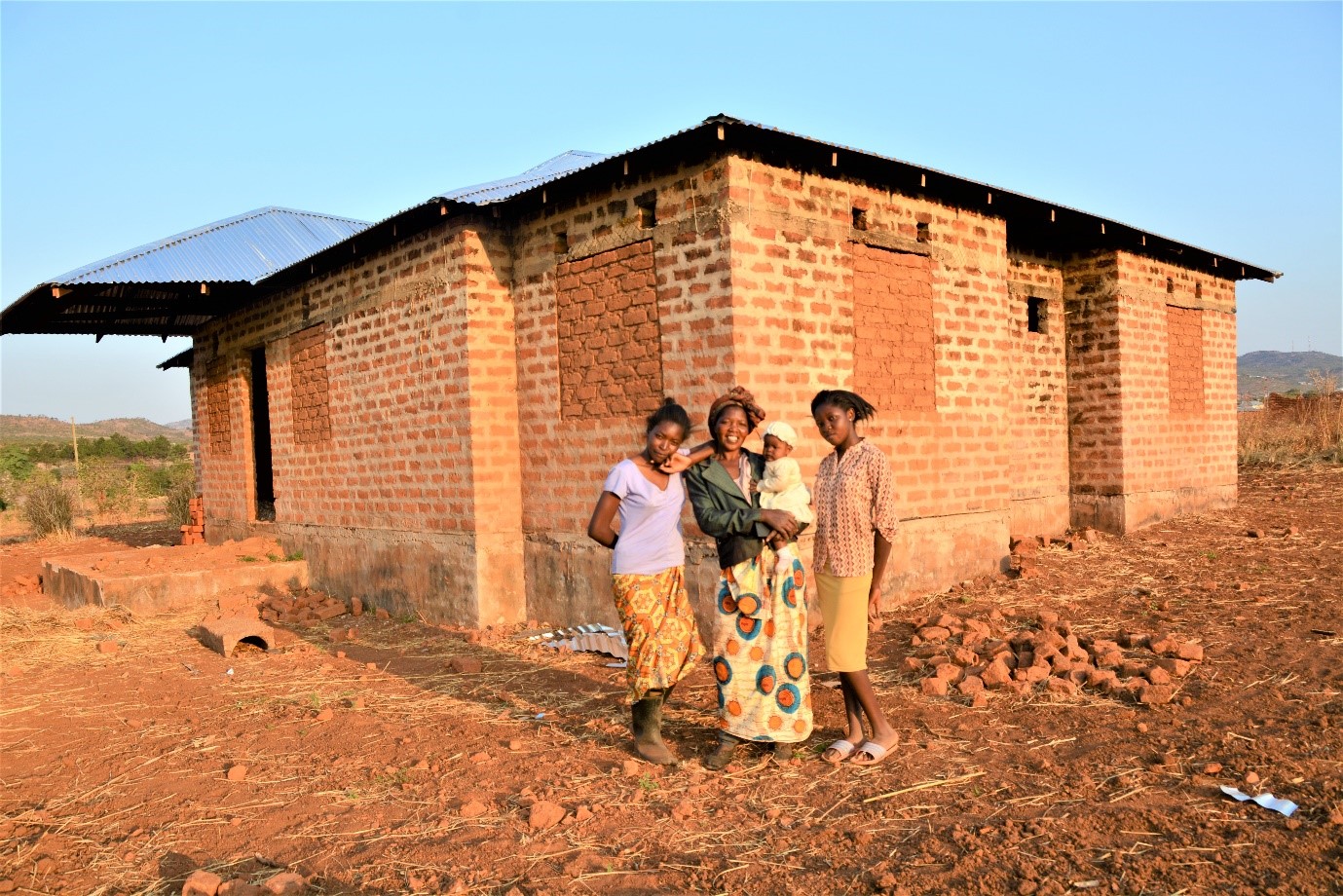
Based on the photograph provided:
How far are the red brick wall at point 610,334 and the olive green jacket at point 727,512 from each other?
268 centimetres

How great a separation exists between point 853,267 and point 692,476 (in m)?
3.74

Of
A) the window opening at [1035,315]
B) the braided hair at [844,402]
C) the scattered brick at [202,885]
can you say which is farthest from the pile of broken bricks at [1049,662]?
the window opening at [1035,315]

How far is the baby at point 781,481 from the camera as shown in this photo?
408cm

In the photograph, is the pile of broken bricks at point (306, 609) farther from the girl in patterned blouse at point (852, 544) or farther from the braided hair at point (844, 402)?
the braided hair at point (844, 402)

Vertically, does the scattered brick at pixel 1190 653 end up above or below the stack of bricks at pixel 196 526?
below

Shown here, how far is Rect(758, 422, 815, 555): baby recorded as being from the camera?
408cm

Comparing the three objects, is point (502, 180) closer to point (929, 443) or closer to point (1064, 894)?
point (929, 443)

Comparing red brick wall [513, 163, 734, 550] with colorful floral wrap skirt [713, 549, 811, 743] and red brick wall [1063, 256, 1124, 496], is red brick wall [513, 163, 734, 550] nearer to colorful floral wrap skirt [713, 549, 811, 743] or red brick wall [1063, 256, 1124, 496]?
colorful floral wrap skirt [713, 549, 811, 743]

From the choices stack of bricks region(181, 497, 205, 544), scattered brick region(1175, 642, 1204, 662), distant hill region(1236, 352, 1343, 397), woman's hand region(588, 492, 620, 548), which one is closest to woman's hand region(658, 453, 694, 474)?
woman's hand region(588, 492, 620, 548)

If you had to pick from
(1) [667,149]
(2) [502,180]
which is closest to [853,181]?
(1) [667,149]

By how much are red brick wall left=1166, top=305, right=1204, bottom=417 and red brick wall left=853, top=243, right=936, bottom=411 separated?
17.2 feet

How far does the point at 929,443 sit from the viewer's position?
25.9ft

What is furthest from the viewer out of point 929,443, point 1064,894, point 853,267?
point 929,443

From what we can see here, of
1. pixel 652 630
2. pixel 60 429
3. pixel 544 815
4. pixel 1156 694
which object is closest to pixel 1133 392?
pixel 1156 694
